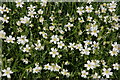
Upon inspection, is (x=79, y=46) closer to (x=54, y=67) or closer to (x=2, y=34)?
(x=54, y=67)

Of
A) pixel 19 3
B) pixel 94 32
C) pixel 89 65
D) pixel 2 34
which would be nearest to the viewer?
pixel 89 65

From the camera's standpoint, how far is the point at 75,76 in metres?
4.27

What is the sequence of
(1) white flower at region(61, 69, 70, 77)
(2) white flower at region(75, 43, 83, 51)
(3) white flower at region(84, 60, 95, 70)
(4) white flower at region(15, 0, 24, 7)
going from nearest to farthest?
(1) white flower at region(61, 69, 70, 77) < (3) white flower at region(84, 60, 95, 70) < (2) white flower at region(75, 43, 83, 51) < (4) white flower at region(15, 0, 24, 7)

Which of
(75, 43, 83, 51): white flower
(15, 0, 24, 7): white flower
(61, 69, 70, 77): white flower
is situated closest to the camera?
(61, 69, 70, 77): white flower

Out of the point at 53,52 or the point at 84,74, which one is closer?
the point at 84,74

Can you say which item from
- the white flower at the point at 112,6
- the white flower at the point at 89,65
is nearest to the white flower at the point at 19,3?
the white flower at the point at 112,6

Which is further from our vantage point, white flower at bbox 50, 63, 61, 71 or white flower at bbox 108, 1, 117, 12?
white flower at bbox 108, 1, 117, 12

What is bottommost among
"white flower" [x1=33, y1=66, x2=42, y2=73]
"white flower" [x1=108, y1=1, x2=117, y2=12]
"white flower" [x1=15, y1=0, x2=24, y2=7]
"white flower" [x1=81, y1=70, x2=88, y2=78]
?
"white flower" [x1=81, y1=70, x2=88, y2=78]

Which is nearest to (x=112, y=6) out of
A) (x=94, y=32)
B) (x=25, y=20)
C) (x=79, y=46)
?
(x=94, y=32)

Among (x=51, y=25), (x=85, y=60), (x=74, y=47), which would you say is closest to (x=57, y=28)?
(x=51, y=25)

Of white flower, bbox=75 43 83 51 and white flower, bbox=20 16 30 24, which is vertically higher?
white flower, bbox=20 16 30 24

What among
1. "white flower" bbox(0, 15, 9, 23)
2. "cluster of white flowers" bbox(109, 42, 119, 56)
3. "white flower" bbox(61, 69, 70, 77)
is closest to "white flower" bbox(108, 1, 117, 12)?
"cluster of white flowers" bbox(109, 42, 119, 56)

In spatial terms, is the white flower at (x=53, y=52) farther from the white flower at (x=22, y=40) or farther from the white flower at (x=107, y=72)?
the white flower at (x=107, y=72)

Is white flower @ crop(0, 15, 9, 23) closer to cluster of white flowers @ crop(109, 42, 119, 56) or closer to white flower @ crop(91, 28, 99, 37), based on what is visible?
white flower @ crop(91, 28, 99, 37)
